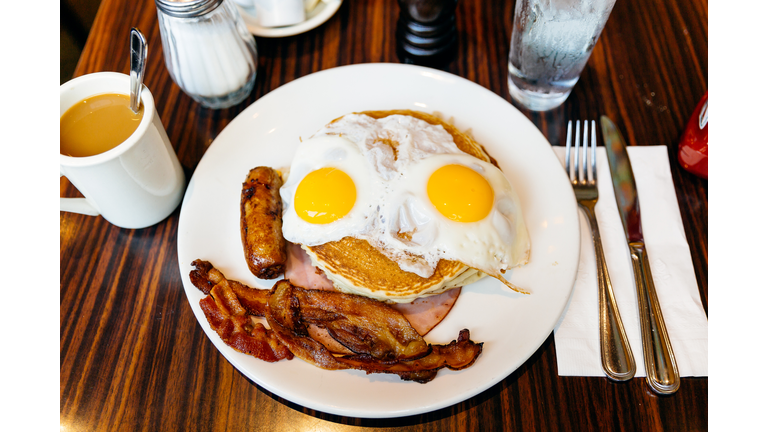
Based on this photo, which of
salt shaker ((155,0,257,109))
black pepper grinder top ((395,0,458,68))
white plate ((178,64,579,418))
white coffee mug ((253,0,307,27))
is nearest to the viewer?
white plate ((178,64,579,418))

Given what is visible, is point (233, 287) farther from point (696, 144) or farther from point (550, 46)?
point (696, 144)

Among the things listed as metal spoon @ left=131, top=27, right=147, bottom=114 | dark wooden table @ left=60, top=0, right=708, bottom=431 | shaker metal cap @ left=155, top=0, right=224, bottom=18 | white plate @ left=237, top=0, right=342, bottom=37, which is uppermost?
shaker metal cap @ left=155, top=0, right=224, bottom=18

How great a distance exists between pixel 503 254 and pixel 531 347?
30cm

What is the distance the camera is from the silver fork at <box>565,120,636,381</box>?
4.39ft

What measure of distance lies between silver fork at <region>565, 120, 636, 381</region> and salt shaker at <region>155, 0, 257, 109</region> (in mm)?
1414

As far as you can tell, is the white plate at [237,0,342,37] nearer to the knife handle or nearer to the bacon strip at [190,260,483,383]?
the bacon strip at [190,260,483,383]

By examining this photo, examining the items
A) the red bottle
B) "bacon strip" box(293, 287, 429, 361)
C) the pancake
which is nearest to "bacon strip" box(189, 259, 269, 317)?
"bacon strip" box(293, 287, 429, 361)

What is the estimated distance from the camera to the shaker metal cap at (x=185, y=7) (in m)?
1.41

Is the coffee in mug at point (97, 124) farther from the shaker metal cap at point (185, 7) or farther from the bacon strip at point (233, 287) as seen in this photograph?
the bacon strip at point (233, 287)

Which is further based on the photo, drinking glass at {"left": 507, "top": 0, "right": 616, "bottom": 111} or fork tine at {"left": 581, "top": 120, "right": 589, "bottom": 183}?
fork tine at {"left": 581, "top": 120, "right": 589, "bottom": 183}

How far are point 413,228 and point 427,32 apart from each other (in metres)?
1.02

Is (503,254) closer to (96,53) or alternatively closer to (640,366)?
(640,366)

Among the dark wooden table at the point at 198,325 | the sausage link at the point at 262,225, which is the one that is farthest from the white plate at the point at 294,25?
the sausage link at the point at 262,225

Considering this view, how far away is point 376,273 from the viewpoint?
1379mm
